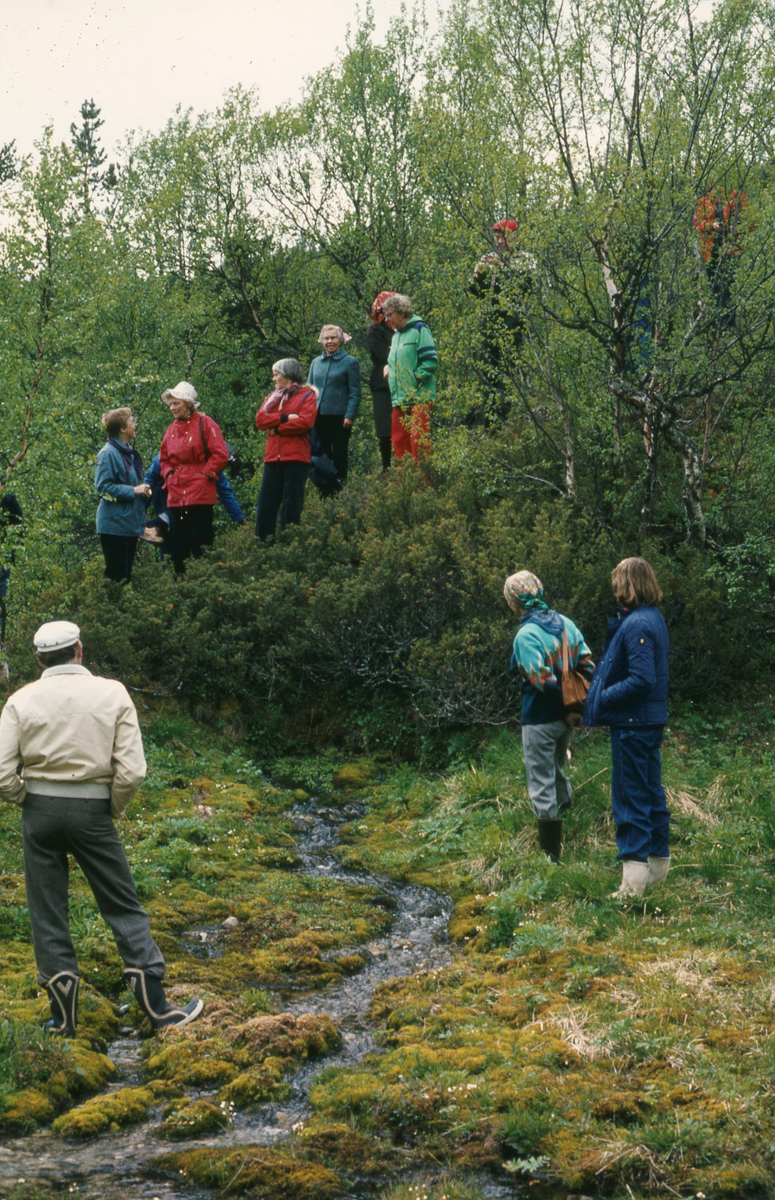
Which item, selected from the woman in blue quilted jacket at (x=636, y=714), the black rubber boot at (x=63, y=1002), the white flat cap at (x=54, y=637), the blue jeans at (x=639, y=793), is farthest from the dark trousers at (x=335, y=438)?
the black rubber boot at (x=63, y=1002)

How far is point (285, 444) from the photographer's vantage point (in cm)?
1146

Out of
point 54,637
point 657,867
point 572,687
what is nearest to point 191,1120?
point 54,637

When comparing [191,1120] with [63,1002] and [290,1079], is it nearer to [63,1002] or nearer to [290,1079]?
[290,1079]

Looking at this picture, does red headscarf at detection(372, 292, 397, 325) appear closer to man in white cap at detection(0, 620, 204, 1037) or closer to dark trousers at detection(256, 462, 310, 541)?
dark trousers at detection(256, 462, 310, 541)

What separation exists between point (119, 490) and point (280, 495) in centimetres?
235

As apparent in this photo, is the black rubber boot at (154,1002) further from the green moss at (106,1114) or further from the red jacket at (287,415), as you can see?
the red jacket at (287,415)

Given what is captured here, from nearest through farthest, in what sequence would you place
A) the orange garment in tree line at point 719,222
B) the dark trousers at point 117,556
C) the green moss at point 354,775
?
1. the green moss at point 354,775
2. the orange garment in tree line at point 719,222
3. the dark trousers at point 117,556

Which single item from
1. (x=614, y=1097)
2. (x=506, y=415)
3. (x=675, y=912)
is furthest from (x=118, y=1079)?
(x=506, y=415)

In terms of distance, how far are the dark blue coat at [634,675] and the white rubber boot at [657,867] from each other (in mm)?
873

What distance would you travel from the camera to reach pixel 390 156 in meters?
22.0

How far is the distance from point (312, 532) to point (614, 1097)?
897 cm

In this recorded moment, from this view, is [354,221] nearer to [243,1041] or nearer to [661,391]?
[661,391]

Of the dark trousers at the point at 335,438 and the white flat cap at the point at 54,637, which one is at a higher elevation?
the dark trousers at the point at 335,438

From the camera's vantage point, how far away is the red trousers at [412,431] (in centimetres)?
1173
